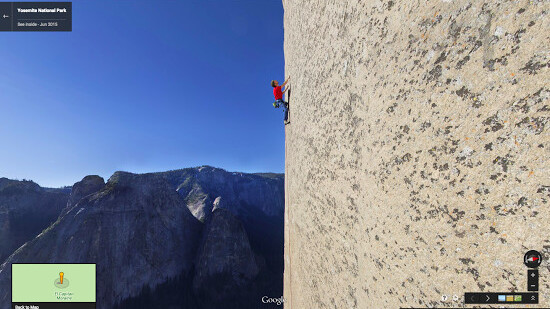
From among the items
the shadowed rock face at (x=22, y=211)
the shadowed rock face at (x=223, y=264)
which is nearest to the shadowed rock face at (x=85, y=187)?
the shadowed rock face at (x=22, y=211)

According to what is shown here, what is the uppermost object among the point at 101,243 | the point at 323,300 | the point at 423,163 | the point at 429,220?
the point at 423,163

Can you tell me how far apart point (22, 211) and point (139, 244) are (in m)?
28.2

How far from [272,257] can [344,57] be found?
43241mm

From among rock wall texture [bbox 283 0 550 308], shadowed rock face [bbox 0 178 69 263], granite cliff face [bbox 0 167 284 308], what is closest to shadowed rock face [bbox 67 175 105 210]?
granite cliff face [bbox 0 167 284 308]

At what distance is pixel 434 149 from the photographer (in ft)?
4.59

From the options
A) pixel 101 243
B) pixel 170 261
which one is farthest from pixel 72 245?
pixel 170 261

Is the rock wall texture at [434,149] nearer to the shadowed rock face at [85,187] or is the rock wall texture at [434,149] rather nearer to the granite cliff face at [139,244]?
the granite cliff face at [139,244]

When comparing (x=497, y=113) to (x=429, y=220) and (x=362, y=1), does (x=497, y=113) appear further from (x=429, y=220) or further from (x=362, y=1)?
(x=362, y=1)

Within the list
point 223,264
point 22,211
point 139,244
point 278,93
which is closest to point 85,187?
point 139,244

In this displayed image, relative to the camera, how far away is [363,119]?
80.7 inches

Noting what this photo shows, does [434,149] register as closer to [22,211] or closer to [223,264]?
[223,264]

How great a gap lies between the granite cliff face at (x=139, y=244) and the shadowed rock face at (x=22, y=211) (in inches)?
449

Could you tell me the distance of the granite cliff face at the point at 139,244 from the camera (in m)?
22.6

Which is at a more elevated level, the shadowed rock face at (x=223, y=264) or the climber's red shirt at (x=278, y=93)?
the climber's red shirt at (x=278, y=93)
